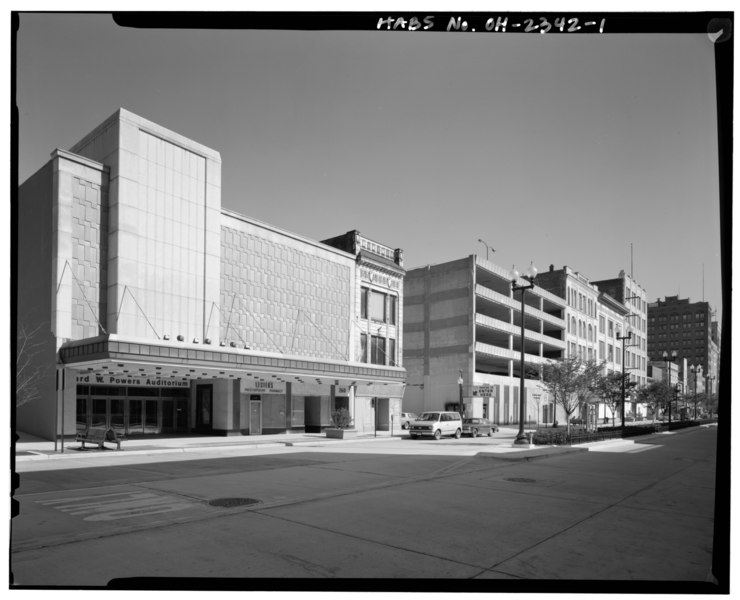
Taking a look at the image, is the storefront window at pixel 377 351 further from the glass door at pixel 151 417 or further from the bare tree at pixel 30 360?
the bare tree at pixel 30 360

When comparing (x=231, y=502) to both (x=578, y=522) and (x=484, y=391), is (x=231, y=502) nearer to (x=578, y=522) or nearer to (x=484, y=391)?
(x=578, y=522)

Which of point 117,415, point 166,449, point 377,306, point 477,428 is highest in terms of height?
point 377,306

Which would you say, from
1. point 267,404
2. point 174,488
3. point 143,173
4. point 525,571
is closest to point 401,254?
point 267,404

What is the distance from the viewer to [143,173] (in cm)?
3105

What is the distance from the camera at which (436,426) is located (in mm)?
36000

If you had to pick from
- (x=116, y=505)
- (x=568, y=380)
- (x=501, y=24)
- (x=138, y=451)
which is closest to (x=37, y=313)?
(x=138, y=451)

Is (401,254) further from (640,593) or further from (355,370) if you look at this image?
(640,593)

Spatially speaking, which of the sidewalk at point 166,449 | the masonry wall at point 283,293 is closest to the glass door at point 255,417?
the sidewalk at point 166,449

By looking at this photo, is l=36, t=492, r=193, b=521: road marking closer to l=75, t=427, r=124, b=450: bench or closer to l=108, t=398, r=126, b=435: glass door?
l=75, t=427, r=124, b=450: bench

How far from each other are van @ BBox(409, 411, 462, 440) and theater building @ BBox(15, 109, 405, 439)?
18.8 ft

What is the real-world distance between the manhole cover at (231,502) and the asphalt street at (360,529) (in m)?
0.04

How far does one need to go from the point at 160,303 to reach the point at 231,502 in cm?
2160

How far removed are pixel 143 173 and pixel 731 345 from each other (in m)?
30.0

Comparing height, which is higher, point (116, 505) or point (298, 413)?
point (116, 505)
